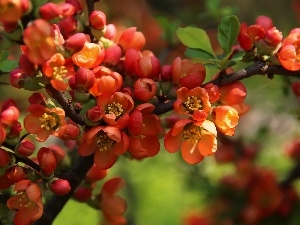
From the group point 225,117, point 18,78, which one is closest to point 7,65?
point 18,78

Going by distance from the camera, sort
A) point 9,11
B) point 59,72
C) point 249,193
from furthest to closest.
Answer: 1. point 249,193
2. point 59,72
3. point 9,11

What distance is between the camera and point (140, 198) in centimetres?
329

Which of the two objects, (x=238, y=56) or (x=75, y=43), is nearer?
(x=75, y=43)

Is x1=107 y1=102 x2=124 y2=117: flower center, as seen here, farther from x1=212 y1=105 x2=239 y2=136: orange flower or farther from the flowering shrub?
x1=212 y1=105 x2=239 y2=136: orange flower

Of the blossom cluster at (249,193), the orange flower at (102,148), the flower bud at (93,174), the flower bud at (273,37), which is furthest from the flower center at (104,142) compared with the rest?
the blossom cluster at (249,193)

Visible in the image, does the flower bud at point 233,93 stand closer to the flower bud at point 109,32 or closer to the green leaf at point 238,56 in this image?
the green leaf at point 238,56

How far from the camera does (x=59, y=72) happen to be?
3.31ft

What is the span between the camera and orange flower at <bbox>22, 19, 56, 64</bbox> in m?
0.89

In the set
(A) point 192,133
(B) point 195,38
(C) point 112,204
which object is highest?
(B) point 195,38

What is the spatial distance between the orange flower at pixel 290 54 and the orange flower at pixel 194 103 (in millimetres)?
165

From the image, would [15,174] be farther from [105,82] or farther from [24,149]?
[105,82]

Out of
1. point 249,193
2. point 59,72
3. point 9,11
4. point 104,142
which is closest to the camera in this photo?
point 9,11

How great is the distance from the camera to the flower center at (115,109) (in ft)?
3.53

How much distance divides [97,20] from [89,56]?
76 mm
